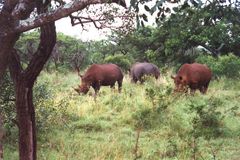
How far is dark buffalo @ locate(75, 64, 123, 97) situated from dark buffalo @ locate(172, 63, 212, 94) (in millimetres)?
2378

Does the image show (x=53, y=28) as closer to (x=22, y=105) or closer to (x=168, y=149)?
(x=22, y=105)

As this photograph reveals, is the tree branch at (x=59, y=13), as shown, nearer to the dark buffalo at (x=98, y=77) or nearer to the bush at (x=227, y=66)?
the dark buffalo at (x=98, y=77)

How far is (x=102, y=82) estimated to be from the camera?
19.1 meters

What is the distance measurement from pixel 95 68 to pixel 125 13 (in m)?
12.0

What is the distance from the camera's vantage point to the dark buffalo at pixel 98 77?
698 inches

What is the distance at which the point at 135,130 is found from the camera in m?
11.0

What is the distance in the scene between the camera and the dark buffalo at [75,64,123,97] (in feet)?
58.2

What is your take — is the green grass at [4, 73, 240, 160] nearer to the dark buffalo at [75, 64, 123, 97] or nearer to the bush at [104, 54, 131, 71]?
the dark buffalo at [75, 64, 123, 97]

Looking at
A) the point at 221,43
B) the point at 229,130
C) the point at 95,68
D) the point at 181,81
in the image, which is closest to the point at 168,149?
the point at 229,130

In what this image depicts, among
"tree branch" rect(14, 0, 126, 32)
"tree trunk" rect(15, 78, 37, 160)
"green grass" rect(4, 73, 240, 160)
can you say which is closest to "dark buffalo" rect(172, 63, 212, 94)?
"green grass" rect(4, 73, 240, 160)

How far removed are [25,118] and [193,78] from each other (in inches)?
413

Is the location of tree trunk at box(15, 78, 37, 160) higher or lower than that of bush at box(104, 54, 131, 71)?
higher

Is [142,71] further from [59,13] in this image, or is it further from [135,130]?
[59,13]

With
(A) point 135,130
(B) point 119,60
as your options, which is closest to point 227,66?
(B) point 119,60
